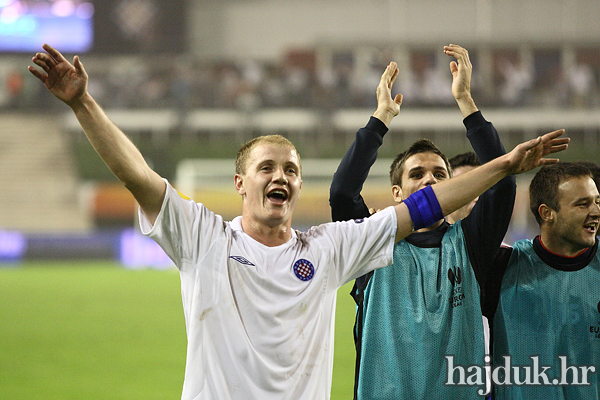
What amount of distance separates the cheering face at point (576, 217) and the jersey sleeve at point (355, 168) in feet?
3.07

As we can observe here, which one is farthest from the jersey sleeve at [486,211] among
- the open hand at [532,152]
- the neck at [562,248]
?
the neck at [562,248]

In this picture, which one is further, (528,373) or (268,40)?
(268,40)

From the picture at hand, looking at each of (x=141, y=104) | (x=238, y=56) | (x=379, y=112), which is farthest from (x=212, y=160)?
(x=379, y=112)

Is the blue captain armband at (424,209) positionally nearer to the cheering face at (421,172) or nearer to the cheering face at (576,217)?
the cheering face at (421,172)

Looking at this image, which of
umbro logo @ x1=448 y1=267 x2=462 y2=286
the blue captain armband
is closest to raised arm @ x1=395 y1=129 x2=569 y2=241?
the blue captain armband

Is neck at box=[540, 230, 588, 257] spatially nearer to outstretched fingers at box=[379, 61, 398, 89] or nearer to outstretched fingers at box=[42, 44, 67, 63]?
outstretched fingers at box=[379, 61, 398, 89]

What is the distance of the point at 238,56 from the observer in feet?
99.6

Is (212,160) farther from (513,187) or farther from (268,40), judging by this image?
(513,187)

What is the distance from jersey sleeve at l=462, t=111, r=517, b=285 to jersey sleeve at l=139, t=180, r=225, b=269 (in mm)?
1127

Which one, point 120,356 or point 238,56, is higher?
point 238,56

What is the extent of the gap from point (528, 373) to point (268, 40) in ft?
95.8

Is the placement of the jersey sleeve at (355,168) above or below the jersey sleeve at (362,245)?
above

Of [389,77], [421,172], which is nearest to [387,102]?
[389,77]

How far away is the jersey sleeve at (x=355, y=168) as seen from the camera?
2.94m
